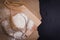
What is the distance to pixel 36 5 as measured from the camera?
40.5 inches

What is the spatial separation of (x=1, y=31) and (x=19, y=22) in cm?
18

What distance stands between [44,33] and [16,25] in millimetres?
258

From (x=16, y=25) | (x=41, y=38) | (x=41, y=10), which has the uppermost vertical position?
(x=41, y=10)

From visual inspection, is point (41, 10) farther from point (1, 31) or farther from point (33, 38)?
point (1, 31)

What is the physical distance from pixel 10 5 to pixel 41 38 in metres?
0.41

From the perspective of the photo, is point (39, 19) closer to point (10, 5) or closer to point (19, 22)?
point (19, 22)

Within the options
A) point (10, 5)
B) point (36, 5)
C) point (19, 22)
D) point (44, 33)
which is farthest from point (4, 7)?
point (44, 33)

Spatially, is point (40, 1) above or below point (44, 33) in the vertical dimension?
above

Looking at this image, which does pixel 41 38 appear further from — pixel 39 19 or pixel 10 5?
pixel 10 5

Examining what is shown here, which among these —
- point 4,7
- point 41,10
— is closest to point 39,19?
point 41,10

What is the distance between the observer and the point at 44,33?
972mm

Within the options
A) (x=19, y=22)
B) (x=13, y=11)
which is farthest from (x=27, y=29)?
(x=13, y=11)

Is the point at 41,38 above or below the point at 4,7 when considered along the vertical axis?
below

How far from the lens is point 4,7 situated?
3.26 feet
